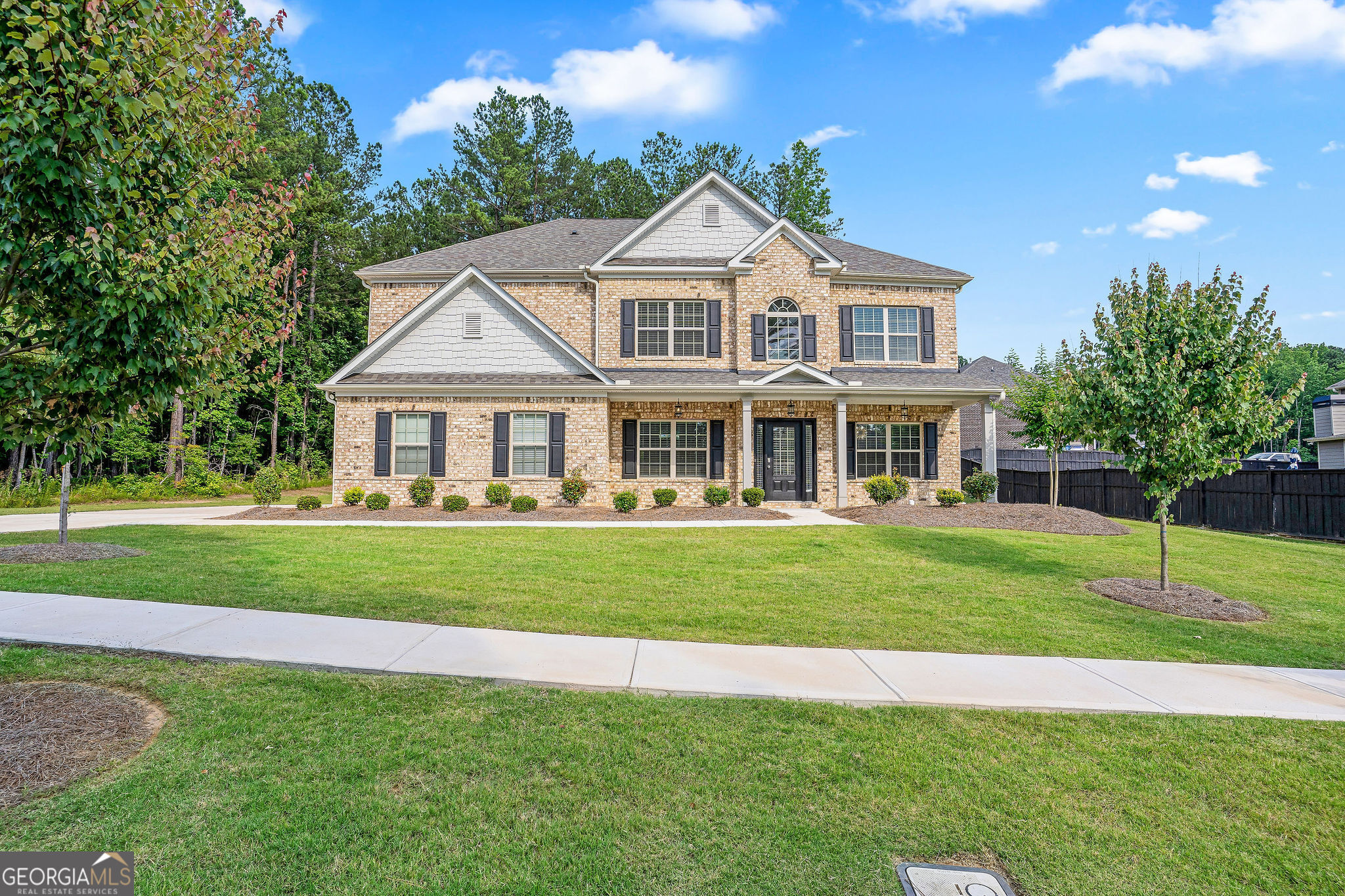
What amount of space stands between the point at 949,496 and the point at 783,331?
694 centimetres

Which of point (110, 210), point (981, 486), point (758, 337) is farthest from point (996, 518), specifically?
point (110, 210)

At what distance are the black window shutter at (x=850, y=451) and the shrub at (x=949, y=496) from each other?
2464mm

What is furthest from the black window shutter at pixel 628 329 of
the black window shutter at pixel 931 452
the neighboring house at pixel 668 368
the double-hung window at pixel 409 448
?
the black window shutter at pixel 931 452

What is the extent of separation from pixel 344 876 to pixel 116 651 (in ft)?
13.4

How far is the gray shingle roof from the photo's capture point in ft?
65.6

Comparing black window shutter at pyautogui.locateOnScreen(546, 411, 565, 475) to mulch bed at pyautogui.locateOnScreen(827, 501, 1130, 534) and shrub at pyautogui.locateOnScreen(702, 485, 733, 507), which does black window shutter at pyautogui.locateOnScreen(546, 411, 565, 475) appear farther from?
mulch bed at pyautogui.locateOnScreen(827, 501, 1130, 534)

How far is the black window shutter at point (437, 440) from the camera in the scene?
17.3 meters

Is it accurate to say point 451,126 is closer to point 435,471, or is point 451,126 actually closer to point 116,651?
point 435,471

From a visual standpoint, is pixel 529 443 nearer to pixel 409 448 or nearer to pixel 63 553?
pixel 409 448

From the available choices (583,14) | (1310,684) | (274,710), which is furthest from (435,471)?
(1310,684)

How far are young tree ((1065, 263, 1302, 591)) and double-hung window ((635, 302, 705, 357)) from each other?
12344 mm

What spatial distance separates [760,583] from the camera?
8.55 metres

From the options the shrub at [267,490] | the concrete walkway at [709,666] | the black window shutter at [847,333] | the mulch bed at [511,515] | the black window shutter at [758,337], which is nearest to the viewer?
the concrete walkway at [709,666]

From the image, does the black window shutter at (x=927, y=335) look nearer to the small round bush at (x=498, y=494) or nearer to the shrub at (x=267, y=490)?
the small round bush at (x=498, y=494)
